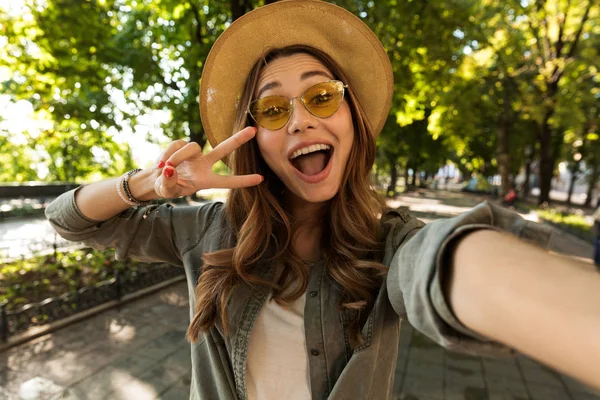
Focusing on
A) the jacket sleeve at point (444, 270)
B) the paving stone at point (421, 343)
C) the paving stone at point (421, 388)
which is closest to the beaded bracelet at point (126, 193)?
the jacket sleeve at point (444, 270)

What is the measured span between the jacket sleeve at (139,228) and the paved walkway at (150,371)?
9.91 ft

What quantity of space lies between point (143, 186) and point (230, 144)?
1.32 feet

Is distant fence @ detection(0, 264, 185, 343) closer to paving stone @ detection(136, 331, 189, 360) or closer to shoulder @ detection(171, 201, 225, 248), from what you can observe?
paving stone @ detection(136, 331, 189, 360)

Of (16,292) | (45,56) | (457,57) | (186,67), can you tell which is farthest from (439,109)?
(16,292)

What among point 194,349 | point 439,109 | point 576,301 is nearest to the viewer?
point 576,301

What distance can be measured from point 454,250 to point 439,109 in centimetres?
1662

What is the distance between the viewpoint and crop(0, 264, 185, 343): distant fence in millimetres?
4965

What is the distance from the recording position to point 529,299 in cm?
69

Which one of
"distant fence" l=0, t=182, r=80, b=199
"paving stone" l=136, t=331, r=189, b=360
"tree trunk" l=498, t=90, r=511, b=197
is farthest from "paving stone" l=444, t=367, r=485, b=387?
"distant fence" l=0, t=182, r=80, b=199

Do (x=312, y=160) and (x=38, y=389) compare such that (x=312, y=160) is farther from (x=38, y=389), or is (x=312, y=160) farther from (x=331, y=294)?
(x=38, y=389)

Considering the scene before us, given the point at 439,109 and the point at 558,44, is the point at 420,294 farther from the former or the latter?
the point at 558,44

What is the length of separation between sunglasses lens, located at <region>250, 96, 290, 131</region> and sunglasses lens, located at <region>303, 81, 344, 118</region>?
10 cm

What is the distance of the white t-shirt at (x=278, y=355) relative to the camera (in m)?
1.34

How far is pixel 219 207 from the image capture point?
177 cm
